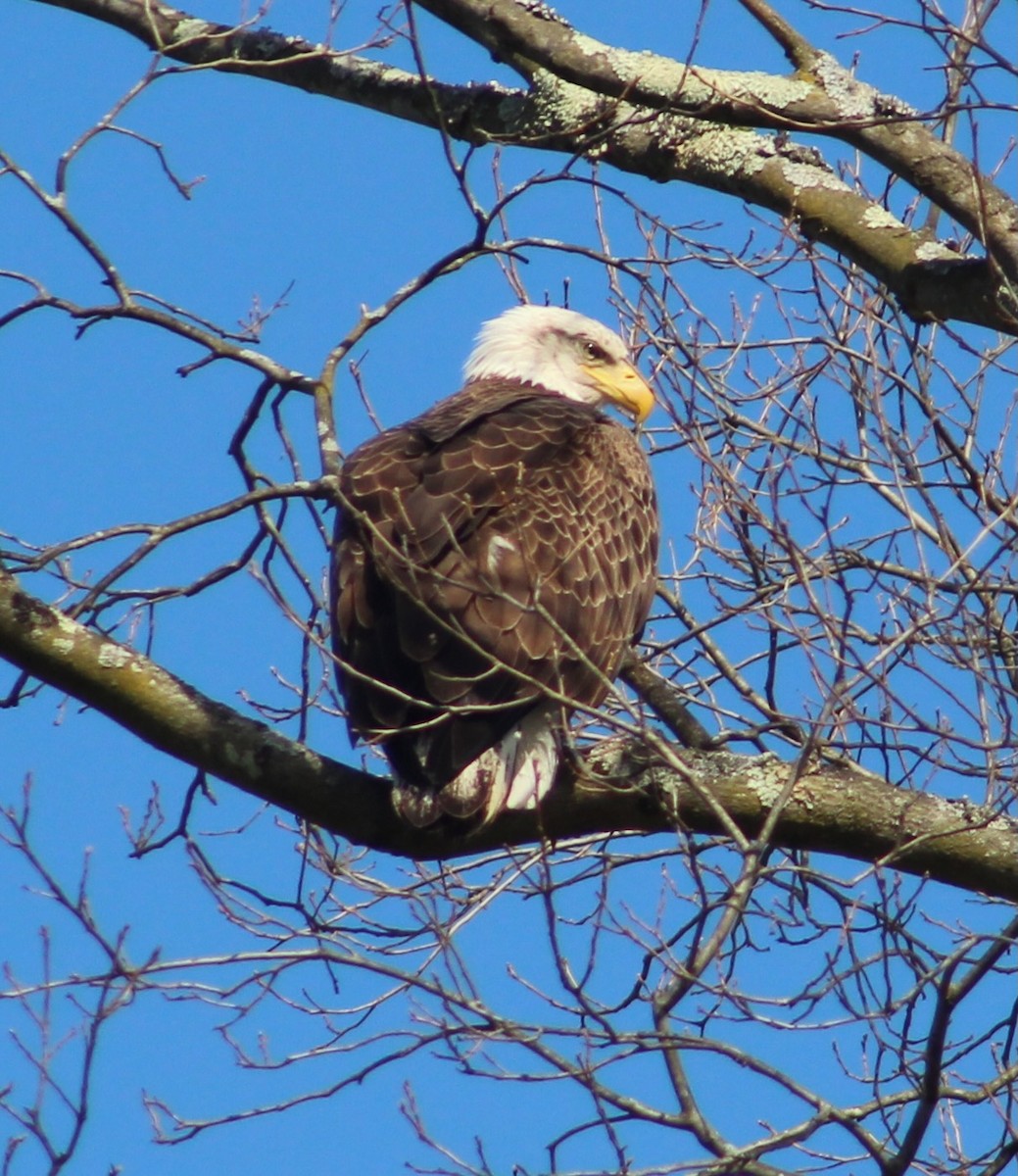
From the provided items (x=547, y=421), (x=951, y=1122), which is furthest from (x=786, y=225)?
(x=951, y=1122)

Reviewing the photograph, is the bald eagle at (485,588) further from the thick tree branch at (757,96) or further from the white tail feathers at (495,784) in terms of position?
the thick tree branch at (757,96)

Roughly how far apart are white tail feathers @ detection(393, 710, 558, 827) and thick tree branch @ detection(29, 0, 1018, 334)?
154 centimetres

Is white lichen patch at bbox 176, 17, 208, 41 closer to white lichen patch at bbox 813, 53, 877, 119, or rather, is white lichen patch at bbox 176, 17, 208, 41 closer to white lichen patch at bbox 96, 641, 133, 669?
white lichen patch at bbox 813, 53, 877, 119

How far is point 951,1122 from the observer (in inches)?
225

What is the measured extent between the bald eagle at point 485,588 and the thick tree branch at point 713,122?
869 millimetres

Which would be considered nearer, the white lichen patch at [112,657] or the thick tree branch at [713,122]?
the white lichen patch at [112,657]

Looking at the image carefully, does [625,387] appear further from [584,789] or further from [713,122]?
[584,789]

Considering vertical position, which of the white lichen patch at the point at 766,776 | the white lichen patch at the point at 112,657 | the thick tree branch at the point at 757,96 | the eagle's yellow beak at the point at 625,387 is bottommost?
the white lichen patch at the point at 766,776

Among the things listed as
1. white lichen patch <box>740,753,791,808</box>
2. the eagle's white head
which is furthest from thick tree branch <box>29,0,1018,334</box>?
white lichen patch <box>740,753,791,808</box>

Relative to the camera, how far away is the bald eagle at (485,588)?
4.84 meters

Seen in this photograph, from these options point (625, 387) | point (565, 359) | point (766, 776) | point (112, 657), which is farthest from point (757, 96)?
point (112, 657)

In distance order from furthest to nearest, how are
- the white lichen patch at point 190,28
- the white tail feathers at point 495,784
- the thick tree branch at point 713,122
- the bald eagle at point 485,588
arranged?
1. the white lichen patch at point 190,28
2. the thick tree branch at point 713,122
3. the bald eagle at point 485,588
4. the white tail feathers at point 495,784

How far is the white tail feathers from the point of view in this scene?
183 inches

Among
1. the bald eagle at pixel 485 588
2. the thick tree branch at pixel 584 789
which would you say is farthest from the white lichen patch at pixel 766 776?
the bald eagle at pixel 485 588
